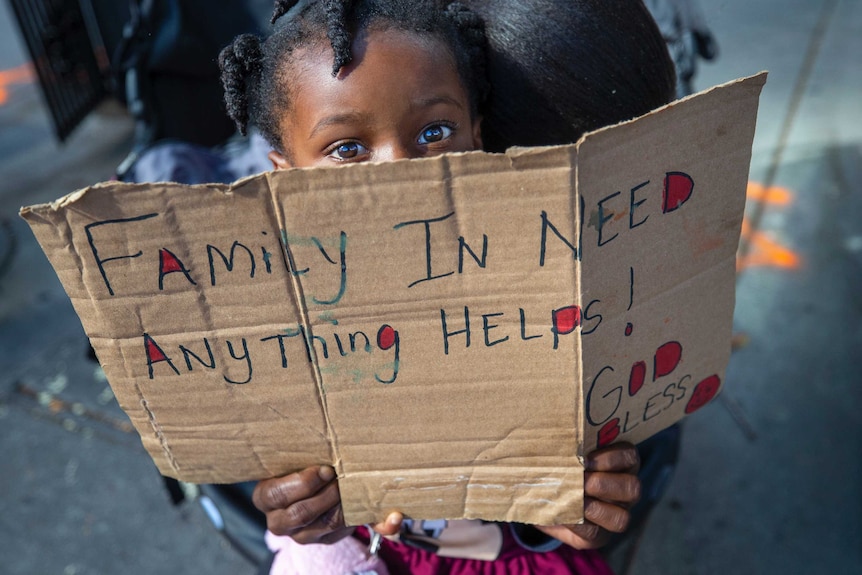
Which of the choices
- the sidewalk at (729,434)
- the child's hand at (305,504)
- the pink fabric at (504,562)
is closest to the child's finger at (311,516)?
the child's hand at (305,504)

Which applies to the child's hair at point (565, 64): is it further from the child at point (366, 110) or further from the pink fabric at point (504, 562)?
the pink fabric at point (504, 562)

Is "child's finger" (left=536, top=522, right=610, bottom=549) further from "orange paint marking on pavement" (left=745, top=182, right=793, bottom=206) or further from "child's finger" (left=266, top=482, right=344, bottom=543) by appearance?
"orange paint marking on pavement" (left=745, top=182, right=793, bottom=206)

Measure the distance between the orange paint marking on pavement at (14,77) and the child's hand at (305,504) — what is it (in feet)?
14.3

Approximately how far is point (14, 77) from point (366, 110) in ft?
15.2

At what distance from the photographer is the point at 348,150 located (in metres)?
1.11

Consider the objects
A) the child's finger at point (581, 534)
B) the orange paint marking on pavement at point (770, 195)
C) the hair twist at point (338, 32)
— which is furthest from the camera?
the orange paint marking on pavement at point (770, 195)

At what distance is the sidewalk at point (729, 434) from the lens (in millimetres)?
1960

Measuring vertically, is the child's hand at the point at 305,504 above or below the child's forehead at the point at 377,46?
below

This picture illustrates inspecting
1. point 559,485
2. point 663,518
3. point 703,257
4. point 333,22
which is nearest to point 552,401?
point 559,485

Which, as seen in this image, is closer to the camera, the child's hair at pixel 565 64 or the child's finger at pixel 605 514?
the child's finger at pixel 605 514

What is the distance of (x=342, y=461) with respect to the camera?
1063mm

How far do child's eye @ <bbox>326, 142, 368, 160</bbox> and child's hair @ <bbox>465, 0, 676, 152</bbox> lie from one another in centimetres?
31

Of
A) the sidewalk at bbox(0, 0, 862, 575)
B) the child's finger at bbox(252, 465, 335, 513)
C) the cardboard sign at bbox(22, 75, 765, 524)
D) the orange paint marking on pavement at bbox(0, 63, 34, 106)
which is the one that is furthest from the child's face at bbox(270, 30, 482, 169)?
the orange paint marking on pavement at bbox(0, 63, 34, 106)

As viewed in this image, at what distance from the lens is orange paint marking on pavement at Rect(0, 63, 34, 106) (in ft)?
15.4
